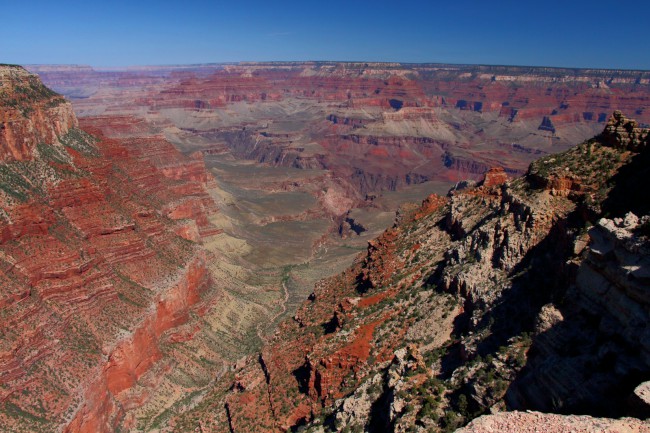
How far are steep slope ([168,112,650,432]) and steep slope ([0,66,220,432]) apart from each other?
894 cm

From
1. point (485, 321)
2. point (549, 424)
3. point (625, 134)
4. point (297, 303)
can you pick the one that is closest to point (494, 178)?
point (625, 134)

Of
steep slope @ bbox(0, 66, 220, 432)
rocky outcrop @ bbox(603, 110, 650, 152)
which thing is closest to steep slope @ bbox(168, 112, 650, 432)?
rocky outcrop @ bbox(603, 110, 650, 152)

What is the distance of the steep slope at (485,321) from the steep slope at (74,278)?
8936 mm

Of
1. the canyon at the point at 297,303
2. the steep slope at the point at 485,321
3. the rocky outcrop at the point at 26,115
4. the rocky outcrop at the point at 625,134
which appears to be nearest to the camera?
the steep slope at the point at 485,321

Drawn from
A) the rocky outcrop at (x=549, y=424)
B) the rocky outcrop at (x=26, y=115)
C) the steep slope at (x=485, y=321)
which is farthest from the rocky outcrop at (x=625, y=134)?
the rocky outcrop at (x=26, y=115)

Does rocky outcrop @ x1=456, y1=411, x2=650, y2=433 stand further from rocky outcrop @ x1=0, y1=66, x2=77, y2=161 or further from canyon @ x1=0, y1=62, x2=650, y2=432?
rocky outcrop @ x1=0, y1=66, x2=77, y2=161

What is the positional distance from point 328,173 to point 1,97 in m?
122

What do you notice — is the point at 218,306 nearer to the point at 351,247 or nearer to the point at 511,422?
the point at 351,247

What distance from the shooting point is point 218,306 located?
216 ft

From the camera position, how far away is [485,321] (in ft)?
85.6

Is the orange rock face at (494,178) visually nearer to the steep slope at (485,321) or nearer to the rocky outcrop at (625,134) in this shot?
the steep slope at (485,321)

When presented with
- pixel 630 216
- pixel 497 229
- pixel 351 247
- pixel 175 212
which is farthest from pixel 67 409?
pixel 351 247

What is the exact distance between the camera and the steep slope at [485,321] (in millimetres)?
16859

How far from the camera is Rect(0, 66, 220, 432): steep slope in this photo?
3903 cm
